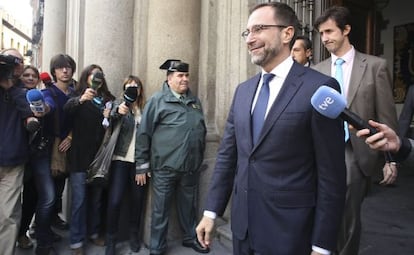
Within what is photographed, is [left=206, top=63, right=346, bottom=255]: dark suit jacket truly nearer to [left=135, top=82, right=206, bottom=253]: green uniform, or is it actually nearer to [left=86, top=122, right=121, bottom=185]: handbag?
[left=135, top=82, right=206, bottom=253]: green uniform

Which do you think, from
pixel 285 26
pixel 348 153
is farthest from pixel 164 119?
pixel 285 26

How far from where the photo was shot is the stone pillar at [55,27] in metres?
6.97

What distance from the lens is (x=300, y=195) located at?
187 centimetres

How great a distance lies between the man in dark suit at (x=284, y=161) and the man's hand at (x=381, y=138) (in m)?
0.27

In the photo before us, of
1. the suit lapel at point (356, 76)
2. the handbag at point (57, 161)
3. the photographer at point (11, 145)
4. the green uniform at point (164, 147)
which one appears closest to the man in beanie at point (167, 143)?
the green uniform at point (164, 147)

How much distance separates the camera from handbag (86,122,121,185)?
395 cm

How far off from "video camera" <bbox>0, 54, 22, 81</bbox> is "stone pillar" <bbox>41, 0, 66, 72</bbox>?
3766 mm

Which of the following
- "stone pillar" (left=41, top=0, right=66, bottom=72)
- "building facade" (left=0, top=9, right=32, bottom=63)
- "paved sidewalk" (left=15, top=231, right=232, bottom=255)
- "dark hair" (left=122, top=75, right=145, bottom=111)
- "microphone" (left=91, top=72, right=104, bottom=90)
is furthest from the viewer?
"building facade" (left=0, top=9, right=32, bottom=63)

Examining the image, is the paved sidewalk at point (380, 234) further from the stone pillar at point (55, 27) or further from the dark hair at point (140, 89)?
the stone pillar at point (55, 27)

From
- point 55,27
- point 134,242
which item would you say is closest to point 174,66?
point 134,242

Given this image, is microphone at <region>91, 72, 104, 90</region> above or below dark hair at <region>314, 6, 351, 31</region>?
below

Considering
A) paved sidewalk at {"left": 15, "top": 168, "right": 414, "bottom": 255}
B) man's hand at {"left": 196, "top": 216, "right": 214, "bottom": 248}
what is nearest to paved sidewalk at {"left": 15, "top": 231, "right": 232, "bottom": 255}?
paved sidewalk at {"left": 15, "top": 168, "right": 414, "bottom": 255}

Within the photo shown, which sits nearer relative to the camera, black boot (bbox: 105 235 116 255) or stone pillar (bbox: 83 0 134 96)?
black boot (bbox: 105 235 116 255)

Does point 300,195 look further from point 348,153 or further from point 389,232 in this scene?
point 389,232
